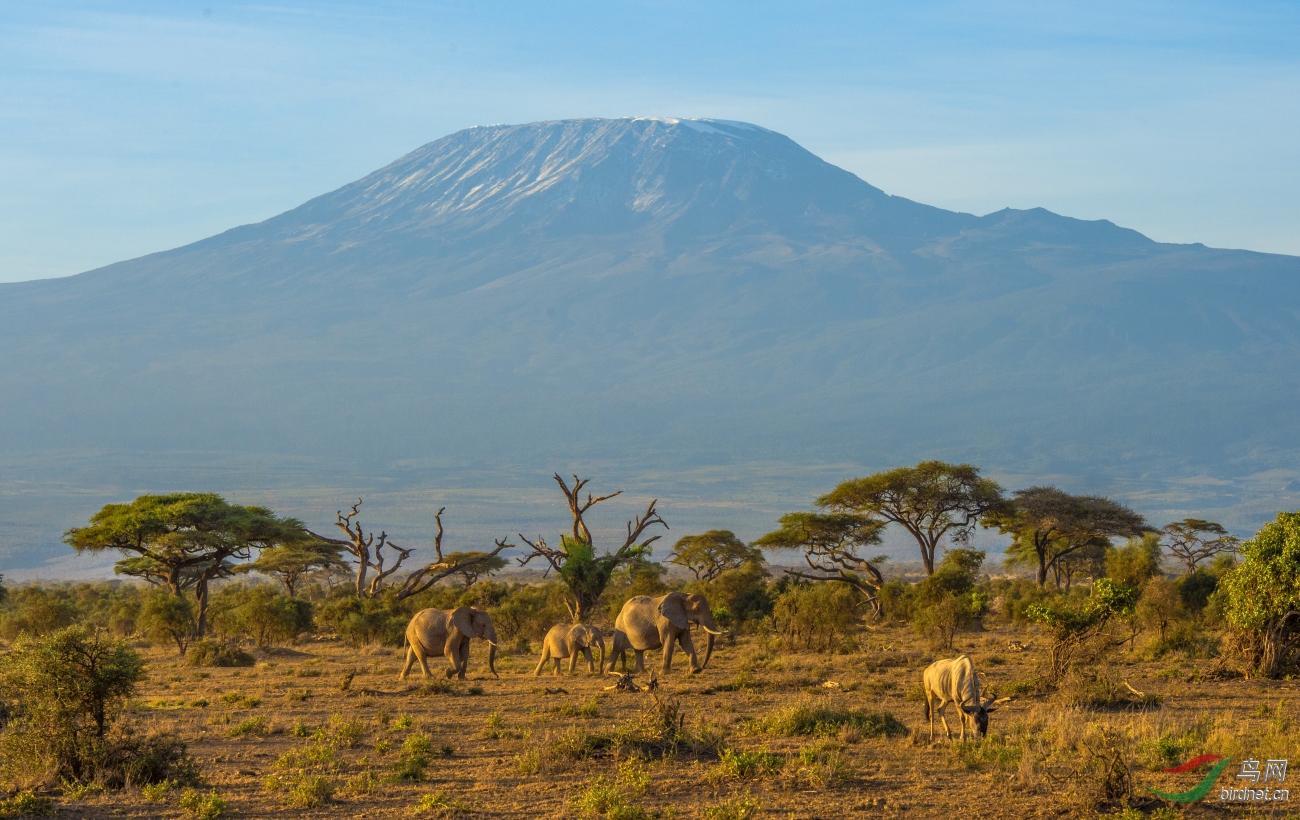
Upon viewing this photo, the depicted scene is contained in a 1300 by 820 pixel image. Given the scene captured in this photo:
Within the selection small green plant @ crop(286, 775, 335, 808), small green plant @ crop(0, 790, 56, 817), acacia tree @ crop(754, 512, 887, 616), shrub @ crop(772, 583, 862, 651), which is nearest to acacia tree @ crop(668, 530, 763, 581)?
acacia tree @ crop(754, 512, 887, 616)

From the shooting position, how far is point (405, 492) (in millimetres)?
173125

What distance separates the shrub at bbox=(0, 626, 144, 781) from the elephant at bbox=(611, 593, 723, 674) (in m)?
11.1

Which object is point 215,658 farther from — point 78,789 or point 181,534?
point 78,789

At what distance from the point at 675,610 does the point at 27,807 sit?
43.5ft

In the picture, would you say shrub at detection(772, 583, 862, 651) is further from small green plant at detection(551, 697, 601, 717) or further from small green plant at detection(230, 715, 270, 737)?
small green plant at detection(230, 715, 270, 737)

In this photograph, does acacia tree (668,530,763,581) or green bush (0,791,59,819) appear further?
acacia tree (668,530,763,581)

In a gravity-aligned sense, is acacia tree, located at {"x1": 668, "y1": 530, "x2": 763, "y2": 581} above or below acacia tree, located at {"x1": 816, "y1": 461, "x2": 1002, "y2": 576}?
below

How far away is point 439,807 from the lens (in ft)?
39.1

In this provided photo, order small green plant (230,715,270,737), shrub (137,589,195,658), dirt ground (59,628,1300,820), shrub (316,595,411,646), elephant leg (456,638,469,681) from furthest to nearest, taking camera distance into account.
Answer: shrub (316,595,411,646)
shrub (137,589,195,658)
elephant leg (456,638,469,681)
small green plant (230,715,270,737)
dirt ground (59,628,1300,820)

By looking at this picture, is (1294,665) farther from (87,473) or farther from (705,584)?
(87,473)

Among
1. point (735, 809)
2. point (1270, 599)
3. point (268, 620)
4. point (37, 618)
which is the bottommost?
point (37, 618)

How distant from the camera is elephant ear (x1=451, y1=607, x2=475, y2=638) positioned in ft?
76.5

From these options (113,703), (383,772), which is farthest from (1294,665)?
(113,703)

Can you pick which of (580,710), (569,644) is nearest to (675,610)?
(569,644)
